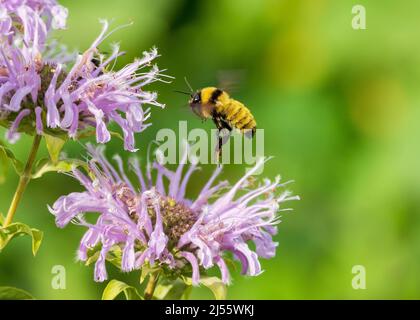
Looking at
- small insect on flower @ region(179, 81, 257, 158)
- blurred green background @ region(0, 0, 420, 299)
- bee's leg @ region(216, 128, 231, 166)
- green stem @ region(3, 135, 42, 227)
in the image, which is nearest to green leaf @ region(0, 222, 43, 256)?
green stem @ region(3, 135, 42, 227)

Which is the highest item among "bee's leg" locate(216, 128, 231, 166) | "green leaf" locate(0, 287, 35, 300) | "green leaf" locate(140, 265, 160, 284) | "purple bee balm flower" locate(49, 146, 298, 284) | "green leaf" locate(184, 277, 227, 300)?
"bee's leg" locate(216, 128, 231, 166)

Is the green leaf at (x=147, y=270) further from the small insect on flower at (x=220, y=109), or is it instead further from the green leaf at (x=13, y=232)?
the small insect on flower at (x=220, y=109)

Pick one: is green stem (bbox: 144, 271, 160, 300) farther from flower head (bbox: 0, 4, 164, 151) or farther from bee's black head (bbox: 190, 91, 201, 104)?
bee's black head (bbox: 190, 91, 201, 104)

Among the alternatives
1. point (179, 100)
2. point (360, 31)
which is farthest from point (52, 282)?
point (360, 31)

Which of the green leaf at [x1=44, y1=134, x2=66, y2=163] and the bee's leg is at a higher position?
the bee's leg

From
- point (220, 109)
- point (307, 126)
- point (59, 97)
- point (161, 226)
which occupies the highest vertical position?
point (307, 126)

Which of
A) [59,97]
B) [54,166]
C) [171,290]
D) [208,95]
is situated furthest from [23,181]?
[208,95]

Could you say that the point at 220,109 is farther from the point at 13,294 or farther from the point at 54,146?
the point at 13,294
